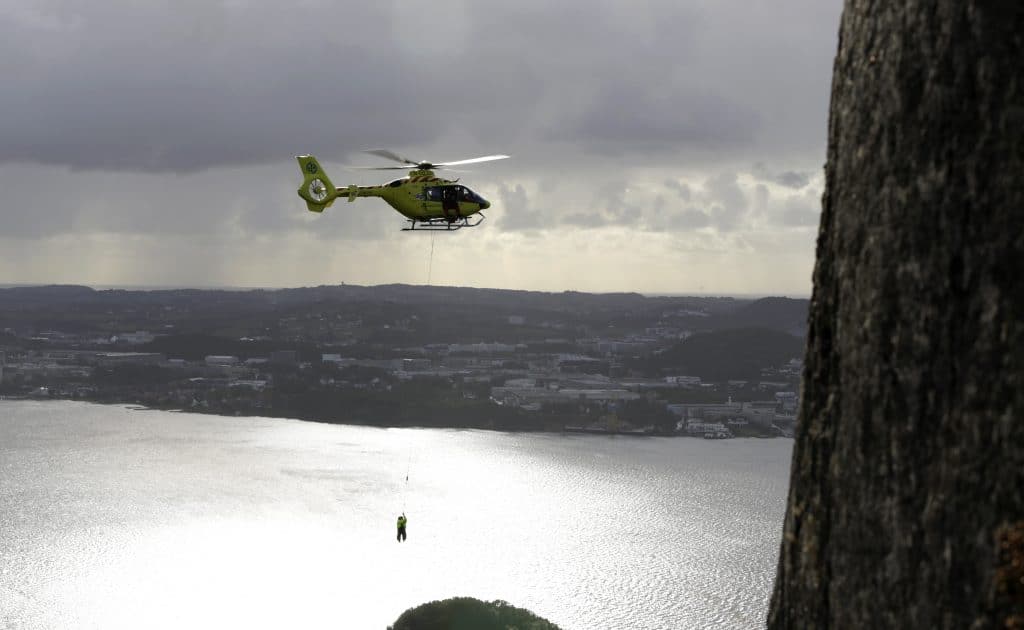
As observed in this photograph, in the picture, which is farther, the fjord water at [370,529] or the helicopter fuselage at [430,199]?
the fjord water at [370,529]

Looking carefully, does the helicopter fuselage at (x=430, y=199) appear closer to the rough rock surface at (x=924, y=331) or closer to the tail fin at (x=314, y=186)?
the tail fin at (x=314, y=186)

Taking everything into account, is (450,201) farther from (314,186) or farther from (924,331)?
(924,331)

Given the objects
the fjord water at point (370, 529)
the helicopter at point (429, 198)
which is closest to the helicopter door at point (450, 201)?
the helicopter at point (429, 198)

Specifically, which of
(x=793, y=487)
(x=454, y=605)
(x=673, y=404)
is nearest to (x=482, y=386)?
(x=673, y=404)

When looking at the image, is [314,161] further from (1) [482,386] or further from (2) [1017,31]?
(1) [482,386]

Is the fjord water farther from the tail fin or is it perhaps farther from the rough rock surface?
the rough rock surface

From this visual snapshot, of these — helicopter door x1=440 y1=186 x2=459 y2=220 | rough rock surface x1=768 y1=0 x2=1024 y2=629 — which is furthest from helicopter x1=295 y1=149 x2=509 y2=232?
rough rock surface x1=768 y1=0 x2=1024 y2=629
